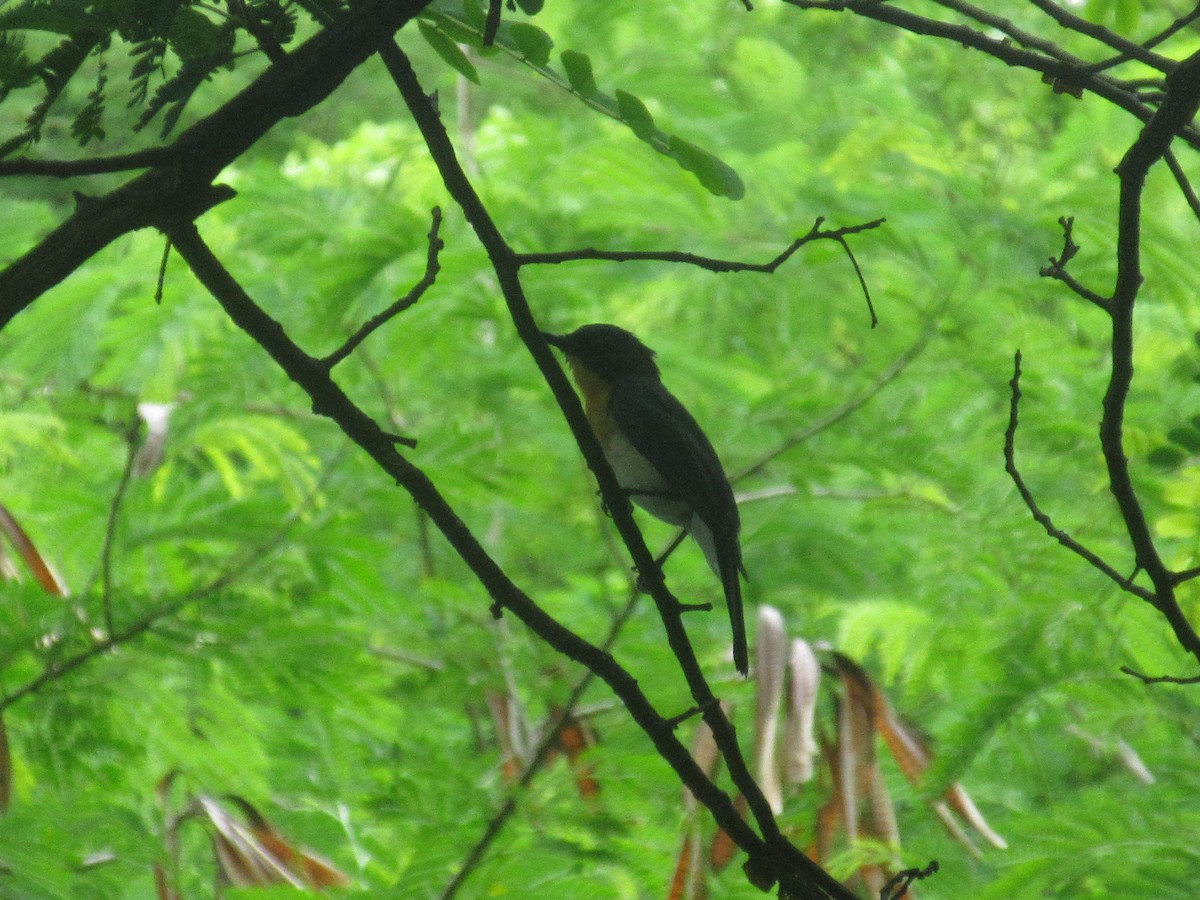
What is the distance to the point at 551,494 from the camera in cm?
475

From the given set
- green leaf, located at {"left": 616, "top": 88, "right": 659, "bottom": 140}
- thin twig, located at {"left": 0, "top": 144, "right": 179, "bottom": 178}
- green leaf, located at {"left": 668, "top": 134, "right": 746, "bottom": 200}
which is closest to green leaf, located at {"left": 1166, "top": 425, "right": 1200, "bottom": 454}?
green leaf, located at {"left": 668, "top": 134, "right": 746, "bottom": 200}

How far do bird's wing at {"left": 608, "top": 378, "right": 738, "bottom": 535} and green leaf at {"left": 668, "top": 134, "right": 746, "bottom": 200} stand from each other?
1516mm

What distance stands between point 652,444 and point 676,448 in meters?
0.09

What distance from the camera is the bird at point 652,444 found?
3.31 meters

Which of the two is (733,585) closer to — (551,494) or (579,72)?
(579,72)

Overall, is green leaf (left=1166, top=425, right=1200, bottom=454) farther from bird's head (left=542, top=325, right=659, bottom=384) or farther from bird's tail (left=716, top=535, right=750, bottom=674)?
bird's head (left=542, top=325, right=659, bottom=384)

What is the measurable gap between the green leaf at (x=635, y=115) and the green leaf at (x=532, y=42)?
0.13m

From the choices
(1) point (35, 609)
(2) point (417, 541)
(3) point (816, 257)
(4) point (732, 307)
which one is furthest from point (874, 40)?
(1) point (35, 609)

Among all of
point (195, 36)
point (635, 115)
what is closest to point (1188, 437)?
point (635, 115)

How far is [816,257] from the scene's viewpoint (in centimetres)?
414

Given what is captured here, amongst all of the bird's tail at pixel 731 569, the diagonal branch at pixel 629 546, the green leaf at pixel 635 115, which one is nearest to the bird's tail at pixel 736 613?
the bird's tail at pixel 731 569

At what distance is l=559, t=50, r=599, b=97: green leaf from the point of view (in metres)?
1.81

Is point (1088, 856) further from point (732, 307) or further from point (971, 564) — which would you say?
point (732, 307)

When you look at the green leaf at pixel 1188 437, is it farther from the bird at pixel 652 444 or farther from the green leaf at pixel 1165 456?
the bird at pixel 652 444
